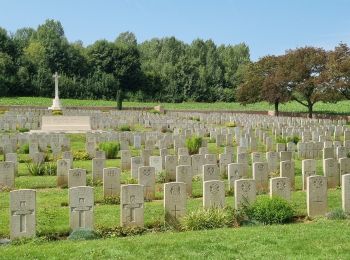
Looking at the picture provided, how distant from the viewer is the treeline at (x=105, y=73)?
A: 3135 inches

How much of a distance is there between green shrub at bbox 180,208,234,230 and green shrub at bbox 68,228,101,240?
1.66 metres

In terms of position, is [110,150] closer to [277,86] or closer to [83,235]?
[83,235]

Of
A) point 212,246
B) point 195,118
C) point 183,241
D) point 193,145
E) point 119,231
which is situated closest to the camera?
point 212,246

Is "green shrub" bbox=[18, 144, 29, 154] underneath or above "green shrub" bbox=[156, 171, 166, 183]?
above

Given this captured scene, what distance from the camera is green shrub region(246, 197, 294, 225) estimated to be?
33.9ft

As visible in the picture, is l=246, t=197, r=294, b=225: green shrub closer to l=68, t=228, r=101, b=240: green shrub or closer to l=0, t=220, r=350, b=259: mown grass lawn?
l=0, t=220, r=350, b=259: mown grass lawn

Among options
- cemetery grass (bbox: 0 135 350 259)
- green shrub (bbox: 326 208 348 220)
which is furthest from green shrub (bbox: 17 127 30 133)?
green shrub (bbox: 326 208 348 220)

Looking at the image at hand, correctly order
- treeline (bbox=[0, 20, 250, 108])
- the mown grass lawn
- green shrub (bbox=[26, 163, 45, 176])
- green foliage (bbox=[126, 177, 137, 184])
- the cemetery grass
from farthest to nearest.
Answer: treeline (bbox=[0, 20, 250, 108])
green shrub (bbox=[26, 163, 45, 176])
green foliage (bbox=[126, 177, 137, 184])
the cemetery grass
the mown grass lawn

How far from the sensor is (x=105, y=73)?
86.0 m

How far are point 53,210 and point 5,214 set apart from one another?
998 millimetres

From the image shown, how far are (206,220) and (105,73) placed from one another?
7760 cm

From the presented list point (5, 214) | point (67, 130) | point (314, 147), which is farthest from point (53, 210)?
point (67, 130)

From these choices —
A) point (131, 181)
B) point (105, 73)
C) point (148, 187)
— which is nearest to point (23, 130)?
point (131, 181)

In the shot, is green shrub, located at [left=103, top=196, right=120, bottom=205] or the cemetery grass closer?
the cemetery grass
